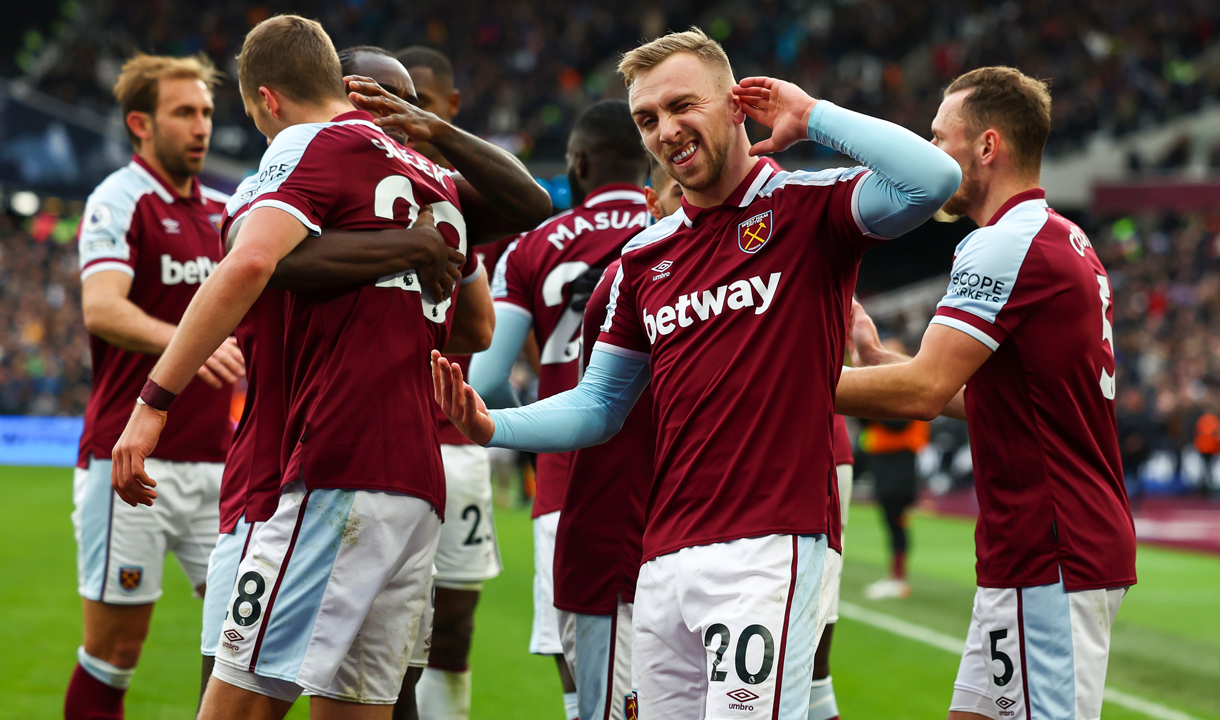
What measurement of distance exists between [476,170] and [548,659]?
5.31 m

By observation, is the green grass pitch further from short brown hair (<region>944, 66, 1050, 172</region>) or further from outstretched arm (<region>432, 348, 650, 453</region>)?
short brown hair (<region>944, 66, 1050, 172</region>)

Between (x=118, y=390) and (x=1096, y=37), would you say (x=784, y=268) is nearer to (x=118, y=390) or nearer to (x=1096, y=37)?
(x=118, y=390)

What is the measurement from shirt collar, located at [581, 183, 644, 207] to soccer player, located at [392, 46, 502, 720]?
0.95 meters

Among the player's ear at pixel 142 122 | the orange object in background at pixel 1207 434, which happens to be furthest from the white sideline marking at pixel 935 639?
the orange object in background at pixel 1207 434

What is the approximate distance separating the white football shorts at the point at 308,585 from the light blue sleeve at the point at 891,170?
4.78ft

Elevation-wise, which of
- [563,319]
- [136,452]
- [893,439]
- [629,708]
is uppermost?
[563,319]

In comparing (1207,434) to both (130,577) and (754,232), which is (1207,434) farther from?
(754,232)

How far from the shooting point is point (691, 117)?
9.79ft

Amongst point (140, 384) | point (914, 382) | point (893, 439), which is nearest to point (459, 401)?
point (914, 382)

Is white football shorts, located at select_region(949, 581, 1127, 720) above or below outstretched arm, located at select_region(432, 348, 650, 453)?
below

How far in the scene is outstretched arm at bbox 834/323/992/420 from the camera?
3148 mm

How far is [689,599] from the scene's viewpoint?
2.89 m

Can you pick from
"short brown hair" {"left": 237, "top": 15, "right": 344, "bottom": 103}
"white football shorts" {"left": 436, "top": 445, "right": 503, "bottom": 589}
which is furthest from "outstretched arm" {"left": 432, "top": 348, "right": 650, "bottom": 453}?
"white football shorts" {"left": 436, "top": 445, "right": 503, "bottom": 589}

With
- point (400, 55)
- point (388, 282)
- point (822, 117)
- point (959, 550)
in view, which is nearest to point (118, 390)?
point (400, 55)
